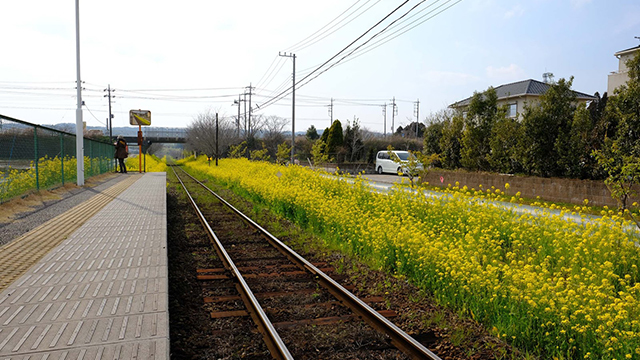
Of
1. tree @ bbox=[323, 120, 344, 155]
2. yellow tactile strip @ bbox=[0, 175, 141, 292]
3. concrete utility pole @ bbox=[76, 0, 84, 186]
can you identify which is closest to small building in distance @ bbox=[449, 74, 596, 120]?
tree @ bbox=[323, 120, 344, 155]

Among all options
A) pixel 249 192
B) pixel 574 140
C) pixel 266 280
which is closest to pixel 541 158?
pixel 574 140

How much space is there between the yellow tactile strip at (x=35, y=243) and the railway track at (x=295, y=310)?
237 centimetres

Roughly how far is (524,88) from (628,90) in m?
27.6

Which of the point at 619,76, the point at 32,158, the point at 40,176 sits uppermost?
the point at 619,76

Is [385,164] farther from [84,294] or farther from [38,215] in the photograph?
[84,294]

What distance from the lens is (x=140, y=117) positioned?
36.7 meters

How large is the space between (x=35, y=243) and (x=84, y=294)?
3368 mm

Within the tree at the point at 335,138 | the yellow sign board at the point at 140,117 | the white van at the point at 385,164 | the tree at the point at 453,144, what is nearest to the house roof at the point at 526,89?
the white van at the point at 385,164

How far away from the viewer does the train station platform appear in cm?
366

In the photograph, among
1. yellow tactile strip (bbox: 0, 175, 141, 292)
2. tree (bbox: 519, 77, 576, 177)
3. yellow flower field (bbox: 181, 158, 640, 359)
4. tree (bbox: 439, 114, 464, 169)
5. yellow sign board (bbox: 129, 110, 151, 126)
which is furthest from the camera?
yellow sign board (bbox: 129, 110, 151, 126)

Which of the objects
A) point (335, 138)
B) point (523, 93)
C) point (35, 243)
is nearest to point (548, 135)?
point (35, 243)

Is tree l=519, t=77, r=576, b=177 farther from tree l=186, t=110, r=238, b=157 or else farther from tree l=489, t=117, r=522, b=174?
tree l=186, t=110, r=238, b=157

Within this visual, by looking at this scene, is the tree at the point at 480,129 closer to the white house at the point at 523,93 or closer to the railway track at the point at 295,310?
the railway track at the point at 295,310

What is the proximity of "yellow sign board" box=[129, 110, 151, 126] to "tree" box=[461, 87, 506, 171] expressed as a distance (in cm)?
2621
